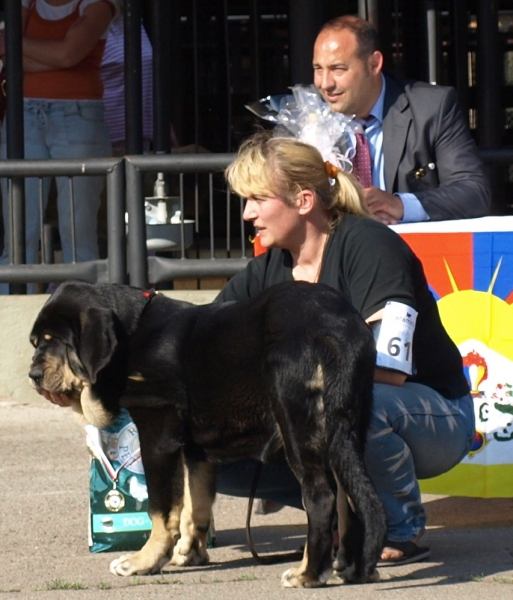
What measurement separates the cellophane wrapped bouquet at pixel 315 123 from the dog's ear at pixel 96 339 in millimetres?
1245

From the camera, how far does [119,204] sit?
7.05 m

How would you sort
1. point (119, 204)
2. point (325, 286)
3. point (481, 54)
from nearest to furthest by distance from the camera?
point (325, 286) < point (119, 204) < point (481, 54)

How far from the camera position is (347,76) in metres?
5.34

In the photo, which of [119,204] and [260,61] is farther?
[260,61]

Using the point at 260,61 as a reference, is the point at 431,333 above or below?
below

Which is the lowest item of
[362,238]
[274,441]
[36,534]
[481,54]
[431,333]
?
[36,534]

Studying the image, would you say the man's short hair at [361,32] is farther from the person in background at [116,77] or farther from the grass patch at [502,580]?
the person in background at [116,77]

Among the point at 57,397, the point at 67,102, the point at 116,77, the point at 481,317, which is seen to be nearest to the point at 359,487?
the point at 57,397

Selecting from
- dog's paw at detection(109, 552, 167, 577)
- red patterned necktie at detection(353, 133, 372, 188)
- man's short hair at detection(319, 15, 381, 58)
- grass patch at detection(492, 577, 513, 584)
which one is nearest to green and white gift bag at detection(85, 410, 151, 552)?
dog's paw at detection(109, 552, 167, 577)

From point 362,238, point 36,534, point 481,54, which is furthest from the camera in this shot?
point 481,54

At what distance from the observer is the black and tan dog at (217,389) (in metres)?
3.79

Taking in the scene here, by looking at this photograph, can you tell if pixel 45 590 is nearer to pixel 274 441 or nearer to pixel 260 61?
pixel 274 441

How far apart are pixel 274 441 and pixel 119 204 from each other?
10.9 ft

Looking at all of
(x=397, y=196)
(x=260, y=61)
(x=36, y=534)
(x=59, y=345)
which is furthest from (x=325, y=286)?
(x=260, y=61)
